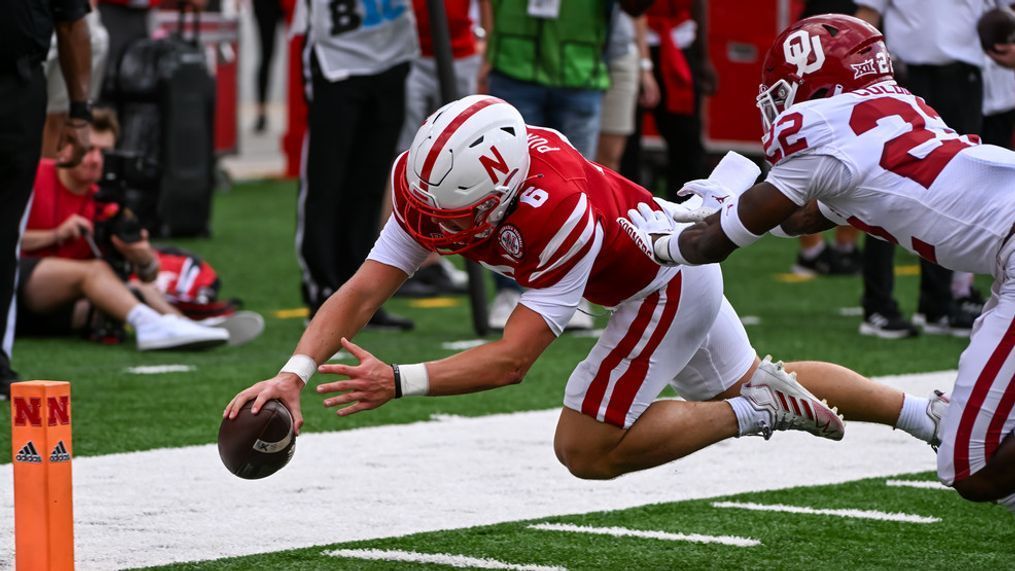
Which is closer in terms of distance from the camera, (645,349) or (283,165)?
(645,349)

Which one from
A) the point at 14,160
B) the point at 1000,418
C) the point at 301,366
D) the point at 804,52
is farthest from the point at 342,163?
the point at 1000,418

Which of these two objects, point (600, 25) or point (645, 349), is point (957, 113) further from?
point (645, 349)

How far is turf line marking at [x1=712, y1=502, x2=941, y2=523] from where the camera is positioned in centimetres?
493

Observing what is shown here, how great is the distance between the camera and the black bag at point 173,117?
36.7ft

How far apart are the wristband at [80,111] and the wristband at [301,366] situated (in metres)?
2.77

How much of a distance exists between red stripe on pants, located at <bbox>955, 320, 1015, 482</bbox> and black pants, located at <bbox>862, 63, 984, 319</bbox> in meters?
3.89

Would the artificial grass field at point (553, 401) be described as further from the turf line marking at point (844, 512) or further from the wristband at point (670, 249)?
the wristband at point (670, 249)

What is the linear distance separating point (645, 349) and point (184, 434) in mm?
2060

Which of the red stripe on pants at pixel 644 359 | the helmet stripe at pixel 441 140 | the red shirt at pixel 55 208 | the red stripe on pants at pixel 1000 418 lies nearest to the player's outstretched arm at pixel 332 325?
the helmet stripe at pixel 441 140

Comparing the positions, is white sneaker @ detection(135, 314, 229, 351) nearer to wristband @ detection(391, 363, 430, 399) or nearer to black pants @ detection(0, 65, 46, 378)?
black pants @ detection(0, 65, 46, 378)

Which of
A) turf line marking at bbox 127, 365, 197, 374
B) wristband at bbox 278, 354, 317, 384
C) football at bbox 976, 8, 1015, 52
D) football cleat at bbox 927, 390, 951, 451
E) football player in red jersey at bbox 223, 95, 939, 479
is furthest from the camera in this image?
turf line marking at bbox 127, 365, 197, 374

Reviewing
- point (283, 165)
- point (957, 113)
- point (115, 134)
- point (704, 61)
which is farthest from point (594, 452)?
point (283, 165)

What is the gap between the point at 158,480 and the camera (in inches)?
208

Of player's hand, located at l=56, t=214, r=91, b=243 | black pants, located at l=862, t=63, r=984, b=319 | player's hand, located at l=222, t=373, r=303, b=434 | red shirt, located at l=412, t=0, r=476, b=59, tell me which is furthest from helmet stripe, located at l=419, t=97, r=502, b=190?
red shirt, located at l=412, t=0, r=476, b=59
